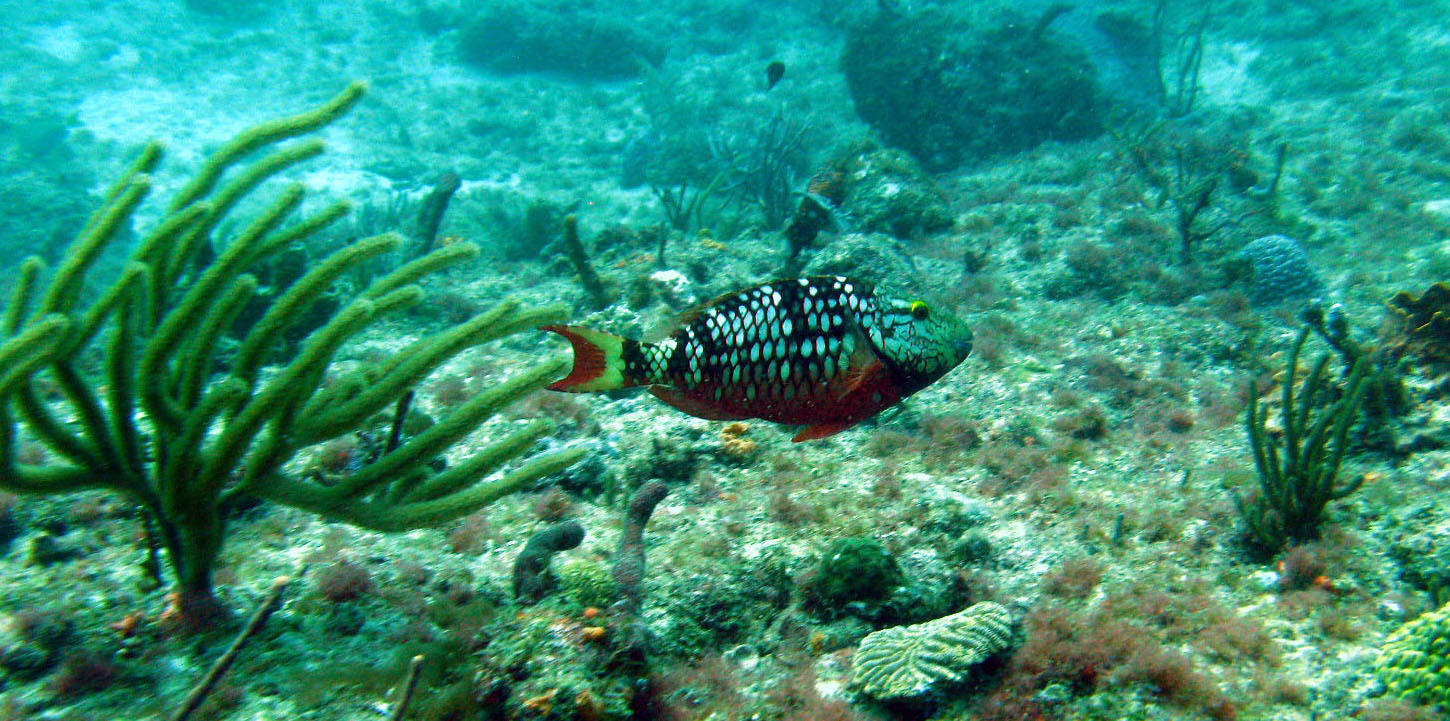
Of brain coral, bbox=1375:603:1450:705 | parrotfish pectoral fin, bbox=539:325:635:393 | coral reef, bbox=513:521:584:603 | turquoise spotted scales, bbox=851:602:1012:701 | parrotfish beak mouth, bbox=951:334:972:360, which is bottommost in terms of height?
brain coral, bbox=1375:603:1450:705

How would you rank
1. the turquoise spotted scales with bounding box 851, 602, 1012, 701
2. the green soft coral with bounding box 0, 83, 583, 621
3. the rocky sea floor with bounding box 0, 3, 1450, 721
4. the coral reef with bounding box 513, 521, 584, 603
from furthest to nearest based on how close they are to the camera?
the coral reef with bounding box 513, 521, 584, 603 → the turquoise spotted scales with bounding box 851, 602, 1012, 701 → the rocky sea floor with bounding box 0, 3, 1450, 721 → the green soft coral with bounding box 0, 83, 583, 621

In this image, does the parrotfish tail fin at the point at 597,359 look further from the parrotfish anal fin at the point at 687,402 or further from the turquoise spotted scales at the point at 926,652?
the turquoise spotted scales at the point at 926,652

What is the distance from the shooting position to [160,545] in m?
2.84

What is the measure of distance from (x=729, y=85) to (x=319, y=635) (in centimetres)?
1994

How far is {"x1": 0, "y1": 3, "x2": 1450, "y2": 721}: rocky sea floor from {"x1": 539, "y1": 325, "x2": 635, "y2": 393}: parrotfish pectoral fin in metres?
0.93

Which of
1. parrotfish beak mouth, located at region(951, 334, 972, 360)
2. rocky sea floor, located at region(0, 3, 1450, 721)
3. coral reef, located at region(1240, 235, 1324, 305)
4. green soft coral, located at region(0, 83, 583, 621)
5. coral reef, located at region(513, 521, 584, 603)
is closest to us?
green soft coral, located at region(0, 83, 583, 621)

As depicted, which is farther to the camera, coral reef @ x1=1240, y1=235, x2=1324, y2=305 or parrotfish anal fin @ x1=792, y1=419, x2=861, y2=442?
coral reef @ x1=1240, y1=235, x2=1324, y2=305

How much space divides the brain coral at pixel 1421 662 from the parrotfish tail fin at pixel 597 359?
294 centimetres

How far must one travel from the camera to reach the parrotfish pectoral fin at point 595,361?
7.20 ft

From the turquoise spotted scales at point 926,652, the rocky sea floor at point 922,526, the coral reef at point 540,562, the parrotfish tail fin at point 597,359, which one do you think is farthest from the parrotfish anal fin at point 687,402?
the turquoise spotted scales at point 926,652

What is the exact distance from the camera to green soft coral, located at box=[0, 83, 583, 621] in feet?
7.14

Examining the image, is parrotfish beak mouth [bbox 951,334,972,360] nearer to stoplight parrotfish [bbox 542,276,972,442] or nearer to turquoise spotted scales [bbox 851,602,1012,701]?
stoplight parrotfish [bbox 542,276,972,442]

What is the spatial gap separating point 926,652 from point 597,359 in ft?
5.85

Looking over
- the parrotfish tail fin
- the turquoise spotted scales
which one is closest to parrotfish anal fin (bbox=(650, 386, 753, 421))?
the parrotfish tail fin
